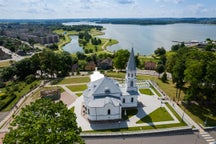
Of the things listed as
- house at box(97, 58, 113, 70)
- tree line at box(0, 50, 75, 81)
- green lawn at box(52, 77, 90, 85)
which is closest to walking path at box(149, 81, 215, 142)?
green lawn at box(52, 77, 90, 85)

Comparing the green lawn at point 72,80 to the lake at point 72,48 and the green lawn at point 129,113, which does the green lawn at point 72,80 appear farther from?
the lake at point 72,48

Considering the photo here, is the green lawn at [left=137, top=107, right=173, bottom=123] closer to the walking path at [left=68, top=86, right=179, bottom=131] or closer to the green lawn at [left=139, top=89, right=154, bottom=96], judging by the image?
the walking path at [left=68, top=86, right=179, bottom=131]

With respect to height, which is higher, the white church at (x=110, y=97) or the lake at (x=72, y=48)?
the white church at (x=110, y=97)

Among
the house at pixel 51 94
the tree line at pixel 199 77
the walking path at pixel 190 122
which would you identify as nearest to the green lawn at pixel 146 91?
the walking path at pixel 190 122

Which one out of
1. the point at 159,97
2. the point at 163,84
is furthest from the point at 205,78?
the point at 163,84

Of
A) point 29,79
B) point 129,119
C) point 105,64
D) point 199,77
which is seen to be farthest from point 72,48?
point 199,77

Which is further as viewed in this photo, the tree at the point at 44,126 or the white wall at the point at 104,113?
the white wall at the point at 104,113

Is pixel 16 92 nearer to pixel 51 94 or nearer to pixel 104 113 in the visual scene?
pixel 51 94
